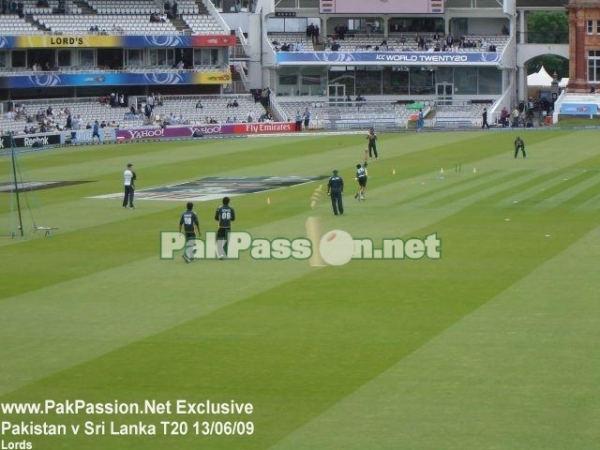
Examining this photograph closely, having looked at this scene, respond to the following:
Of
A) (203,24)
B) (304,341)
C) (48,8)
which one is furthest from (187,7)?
(304,341)

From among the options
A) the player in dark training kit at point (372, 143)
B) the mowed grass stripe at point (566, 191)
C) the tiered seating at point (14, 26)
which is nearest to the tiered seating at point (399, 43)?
the tiered seating at point (14, 26)

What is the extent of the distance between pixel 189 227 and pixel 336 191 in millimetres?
8097

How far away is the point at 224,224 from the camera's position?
3055 cm

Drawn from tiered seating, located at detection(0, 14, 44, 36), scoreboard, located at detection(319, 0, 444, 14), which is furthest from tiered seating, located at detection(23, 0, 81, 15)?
scoreboard, located at detection(319, 0, 444, 14)

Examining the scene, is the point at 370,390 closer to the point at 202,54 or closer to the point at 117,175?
the point at 117,175

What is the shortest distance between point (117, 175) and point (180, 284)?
2722 cm

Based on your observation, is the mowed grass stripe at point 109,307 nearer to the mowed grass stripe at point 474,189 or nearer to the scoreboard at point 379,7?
the mowed grass stripe at point 474,189

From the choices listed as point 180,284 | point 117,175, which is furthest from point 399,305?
point 117,175

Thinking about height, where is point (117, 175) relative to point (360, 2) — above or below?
below

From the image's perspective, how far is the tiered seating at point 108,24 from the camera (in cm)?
8712

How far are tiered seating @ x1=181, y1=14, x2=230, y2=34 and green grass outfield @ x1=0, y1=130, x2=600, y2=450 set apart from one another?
160 ft

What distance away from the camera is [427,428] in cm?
1725

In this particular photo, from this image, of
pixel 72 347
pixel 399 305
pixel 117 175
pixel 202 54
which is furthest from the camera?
pixel 202 54

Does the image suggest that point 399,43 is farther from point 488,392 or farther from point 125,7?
point 488,392
